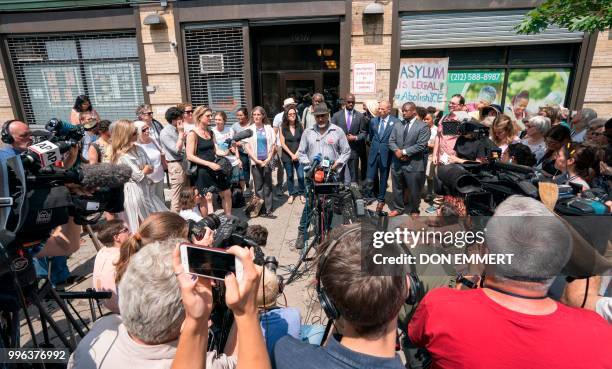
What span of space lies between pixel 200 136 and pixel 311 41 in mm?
5175

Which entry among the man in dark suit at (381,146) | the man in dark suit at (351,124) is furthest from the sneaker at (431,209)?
the man in dark suit at (351,124)

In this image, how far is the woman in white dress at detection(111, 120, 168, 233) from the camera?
3.95 meters

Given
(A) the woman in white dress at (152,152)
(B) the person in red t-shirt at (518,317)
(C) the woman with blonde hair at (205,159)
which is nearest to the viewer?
(B) the person in red t-shirt at (518,317)

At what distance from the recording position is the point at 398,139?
214 inches

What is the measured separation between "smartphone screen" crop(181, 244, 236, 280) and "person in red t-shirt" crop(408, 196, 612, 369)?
0.83 meters

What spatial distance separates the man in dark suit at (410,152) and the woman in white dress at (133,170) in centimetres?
358

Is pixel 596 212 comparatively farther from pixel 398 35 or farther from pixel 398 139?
pixel 398 35

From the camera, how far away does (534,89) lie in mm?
8133

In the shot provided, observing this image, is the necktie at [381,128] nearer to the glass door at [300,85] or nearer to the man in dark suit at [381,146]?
the man in dark suit at [381,146]

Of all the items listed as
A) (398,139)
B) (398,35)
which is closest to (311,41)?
(398,35)

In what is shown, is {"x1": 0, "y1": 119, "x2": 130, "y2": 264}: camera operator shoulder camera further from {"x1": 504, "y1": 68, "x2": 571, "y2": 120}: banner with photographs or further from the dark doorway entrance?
{"x1": 504, "y1": 68, "x2": 571, "y2": 120}: banner with photographs

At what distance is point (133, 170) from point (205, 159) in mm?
1129

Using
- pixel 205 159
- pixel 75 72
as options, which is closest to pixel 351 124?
pixel 205 159

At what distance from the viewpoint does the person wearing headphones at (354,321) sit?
3.61ft
